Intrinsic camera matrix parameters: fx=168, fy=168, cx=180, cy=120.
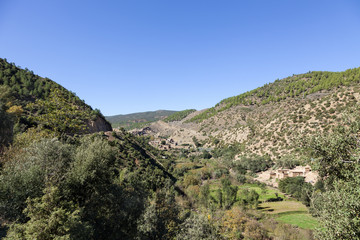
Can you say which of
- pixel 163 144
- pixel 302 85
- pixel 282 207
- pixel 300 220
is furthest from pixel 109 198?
pixel 302 85

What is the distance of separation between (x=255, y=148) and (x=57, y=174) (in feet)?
282

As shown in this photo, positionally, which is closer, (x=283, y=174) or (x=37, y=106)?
(x=37, y=106)

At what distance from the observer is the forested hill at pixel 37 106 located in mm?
31695

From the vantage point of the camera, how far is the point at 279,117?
91.2 meters

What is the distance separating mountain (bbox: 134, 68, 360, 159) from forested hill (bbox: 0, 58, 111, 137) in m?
36.3

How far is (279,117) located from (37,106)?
10548cm

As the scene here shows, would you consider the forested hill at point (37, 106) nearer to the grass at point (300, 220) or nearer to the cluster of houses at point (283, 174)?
the grass at point (300, 220)

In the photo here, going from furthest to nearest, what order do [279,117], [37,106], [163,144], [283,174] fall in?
[163,144]
[279,117]
[283,174]
[37,106]

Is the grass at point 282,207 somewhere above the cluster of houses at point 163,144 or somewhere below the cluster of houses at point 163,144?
below

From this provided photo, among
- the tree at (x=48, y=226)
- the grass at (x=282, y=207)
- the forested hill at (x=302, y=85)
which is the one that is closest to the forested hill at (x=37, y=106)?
the tree at (x=48, y=226)

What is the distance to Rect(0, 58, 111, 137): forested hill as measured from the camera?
31.7m

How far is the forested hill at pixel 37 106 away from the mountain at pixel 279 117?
119ft

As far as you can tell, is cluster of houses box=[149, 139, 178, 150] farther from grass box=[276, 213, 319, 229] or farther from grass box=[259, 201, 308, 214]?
grass box=[276, 213, 319, 229]

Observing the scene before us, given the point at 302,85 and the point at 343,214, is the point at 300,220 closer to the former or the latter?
the point at 343,214
